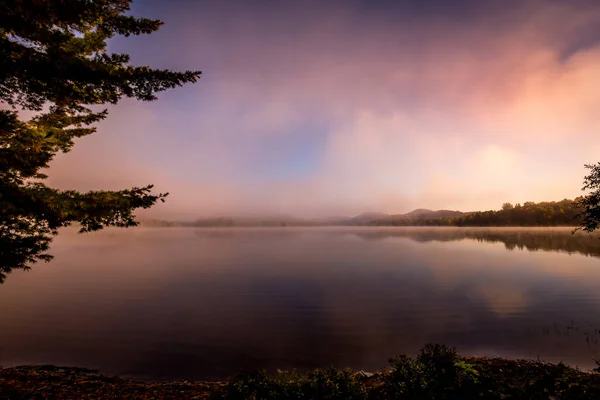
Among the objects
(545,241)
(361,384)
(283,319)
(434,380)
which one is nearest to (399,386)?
(434,380)

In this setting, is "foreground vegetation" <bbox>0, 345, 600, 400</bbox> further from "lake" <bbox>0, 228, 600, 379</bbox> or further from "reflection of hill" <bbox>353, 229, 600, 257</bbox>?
"reflection of hill" <bbox>353, 229, 600, 257</bbox>

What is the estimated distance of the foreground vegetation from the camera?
735 centimetres

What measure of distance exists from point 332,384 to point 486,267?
52035mm

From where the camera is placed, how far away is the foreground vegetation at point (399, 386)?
735 centimetres

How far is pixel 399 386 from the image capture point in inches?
311

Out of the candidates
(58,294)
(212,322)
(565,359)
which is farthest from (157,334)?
Answer: (565,359)

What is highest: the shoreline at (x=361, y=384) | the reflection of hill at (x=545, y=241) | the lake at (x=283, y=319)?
the shoreline at (x=361, y=384)

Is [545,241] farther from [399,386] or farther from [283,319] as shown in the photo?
[399,386]

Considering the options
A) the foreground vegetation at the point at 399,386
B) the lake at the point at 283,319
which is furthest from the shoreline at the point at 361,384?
the lake at the point at 283,319

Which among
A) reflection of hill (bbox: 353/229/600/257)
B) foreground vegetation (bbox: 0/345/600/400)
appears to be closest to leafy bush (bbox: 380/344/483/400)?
foreground vegetation (bbox: 0/345/600/400)

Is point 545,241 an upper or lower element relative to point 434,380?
lower

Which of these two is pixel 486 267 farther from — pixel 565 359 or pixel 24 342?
pixel 24 342

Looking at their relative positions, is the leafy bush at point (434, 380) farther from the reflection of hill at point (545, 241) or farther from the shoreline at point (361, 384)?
the reflection of hill at point (545, 241)

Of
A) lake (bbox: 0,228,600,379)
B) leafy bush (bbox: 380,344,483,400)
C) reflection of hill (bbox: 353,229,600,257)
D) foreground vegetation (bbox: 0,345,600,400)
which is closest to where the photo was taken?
foreground vegetation (bbox: 0,345,600,400)
